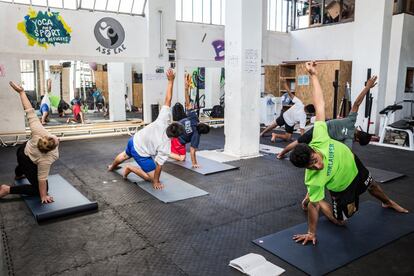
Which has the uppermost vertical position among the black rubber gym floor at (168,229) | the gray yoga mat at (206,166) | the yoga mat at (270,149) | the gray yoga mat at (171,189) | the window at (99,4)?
the window at (99,4)

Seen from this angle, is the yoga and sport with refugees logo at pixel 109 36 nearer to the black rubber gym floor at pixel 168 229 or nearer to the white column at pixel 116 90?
the white column at pixel 116 90

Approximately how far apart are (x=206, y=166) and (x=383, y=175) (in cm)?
254

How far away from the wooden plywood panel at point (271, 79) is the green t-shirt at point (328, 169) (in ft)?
26.3

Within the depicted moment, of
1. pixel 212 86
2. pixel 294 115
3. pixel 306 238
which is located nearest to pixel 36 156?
pixel 306 238

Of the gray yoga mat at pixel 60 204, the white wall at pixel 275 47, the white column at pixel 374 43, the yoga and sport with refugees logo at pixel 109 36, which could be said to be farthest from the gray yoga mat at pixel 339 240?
Answer: the white wall at pixel 275 47

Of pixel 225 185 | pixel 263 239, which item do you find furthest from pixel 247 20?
pixel 263 239

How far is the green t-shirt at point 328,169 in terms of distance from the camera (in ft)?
8.11

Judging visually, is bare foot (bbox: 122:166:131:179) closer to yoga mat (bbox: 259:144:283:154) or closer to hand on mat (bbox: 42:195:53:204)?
hand on mat (bbox: 42:195:53:204)

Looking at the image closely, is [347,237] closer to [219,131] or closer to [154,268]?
[154,268]

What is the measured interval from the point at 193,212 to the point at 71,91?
11.9 meters

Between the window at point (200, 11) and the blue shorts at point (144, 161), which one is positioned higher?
the window at point (200, 11)

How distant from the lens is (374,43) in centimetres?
800

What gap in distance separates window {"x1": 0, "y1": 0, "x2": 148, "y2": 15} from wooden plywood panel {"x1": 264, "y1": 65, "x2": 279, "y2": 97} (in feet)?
13.6

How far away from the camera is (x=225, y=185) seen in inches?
176
